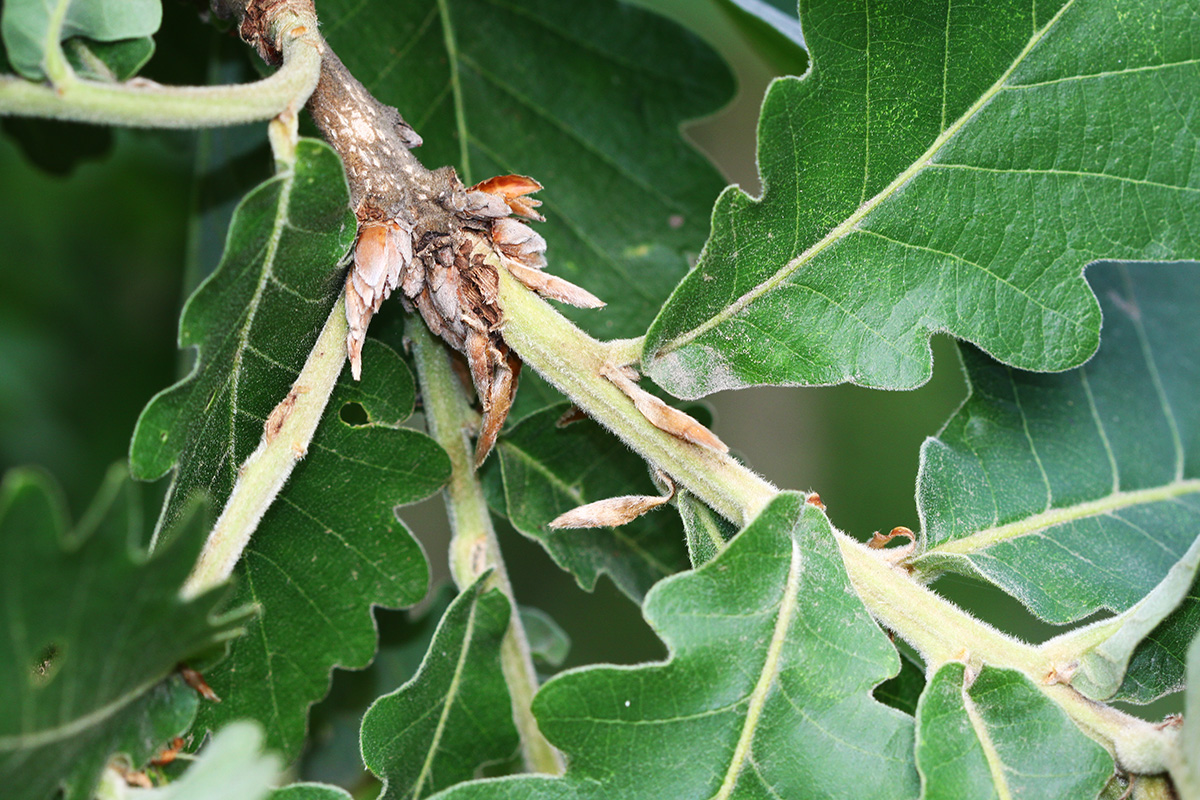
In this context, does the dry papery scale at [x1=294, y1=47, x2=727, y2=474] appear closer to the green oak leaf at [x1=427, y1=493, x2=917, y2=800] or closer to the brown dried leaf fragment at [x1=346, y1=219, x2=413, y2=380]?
the brown dried leaf fragment at [x1=346, y1=219, x2=413, y2=380]

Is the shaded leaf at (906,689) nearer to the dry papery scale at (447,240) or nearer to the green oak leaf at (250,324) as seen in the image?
the dry papery scale at (447,240)

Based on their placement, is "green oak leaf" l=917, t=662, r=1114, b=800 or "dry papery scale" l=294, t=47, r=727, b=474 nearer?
"green oak leaf" l=917, t=662, r=1114, b=800

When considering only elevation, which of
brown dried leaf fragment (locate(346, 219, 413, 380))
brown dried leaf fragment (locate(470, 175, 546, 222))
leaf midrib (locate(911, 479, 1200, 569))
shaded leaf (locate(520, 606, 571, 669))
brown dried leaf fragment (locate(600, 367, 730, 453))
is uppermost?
brown dried leaf fragment (locate(470, 175, 546, 222))

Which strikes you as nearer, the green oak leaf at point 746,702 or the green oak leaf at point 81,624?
the green oak leaf at point 81,624

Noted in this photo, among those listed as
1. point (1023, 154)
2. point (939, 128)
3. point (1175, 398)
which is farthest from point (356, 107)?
point (1175, 398)

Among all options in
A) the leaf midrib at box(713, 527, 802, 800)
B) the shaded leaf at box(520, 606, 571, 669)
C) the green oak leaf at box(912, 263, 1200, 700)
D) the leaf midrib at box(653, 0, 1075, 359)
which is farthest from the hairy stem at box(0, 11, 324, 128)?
the shaded leaf at box(520, 606, 571, 669)

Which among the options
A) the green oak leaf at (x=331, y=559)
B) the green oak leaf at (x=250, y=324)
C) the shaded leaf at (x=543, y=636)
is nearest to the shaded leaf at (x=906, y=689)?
the green oak leaf at (x=331, y=559)

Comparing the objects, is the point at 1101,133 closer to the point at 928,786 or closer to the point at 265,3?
the point at 928,786
